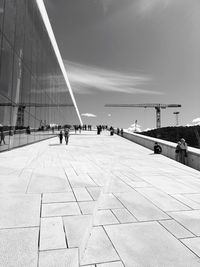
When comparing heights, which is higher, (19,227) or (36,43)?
(36,43)

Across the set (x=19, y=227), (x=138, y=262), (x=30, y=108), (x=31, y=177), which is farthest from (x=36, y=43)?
(x=138, y=262)

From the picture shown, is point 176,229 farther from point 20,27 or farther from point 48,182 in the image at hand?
point 20,27

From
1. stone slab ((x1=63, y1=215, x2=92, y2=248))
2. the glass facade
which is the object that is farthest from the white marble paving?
the glass facade

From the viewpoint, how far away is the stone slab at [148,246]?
112 inches

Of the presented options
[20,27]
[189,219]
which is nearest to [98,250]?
[189,219]

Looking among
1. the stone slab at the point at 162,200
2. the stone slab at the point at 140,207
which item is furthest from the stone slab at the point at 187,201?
the stone slab at the point at 140,207

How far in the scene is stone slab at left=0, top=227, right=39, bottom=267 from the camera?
107 inches

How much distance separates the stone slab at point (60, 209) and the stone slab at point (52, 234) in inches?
9.1

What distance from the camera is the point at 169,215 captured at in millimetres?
4434

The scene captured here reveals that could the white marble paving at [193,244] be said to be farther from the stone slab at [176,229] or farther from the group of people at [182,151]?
the group of people at [182,151]

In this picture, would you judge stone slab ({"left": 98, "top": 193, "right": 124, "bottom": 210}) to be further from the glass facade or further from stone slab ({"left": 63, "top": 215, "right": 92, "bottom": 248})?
the glass facade

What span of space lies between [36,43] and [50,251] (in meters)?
19.8

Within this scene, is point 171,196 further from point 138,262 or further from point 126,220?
point 138,262

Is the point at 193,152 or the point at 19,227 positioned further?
the point at 193,152
